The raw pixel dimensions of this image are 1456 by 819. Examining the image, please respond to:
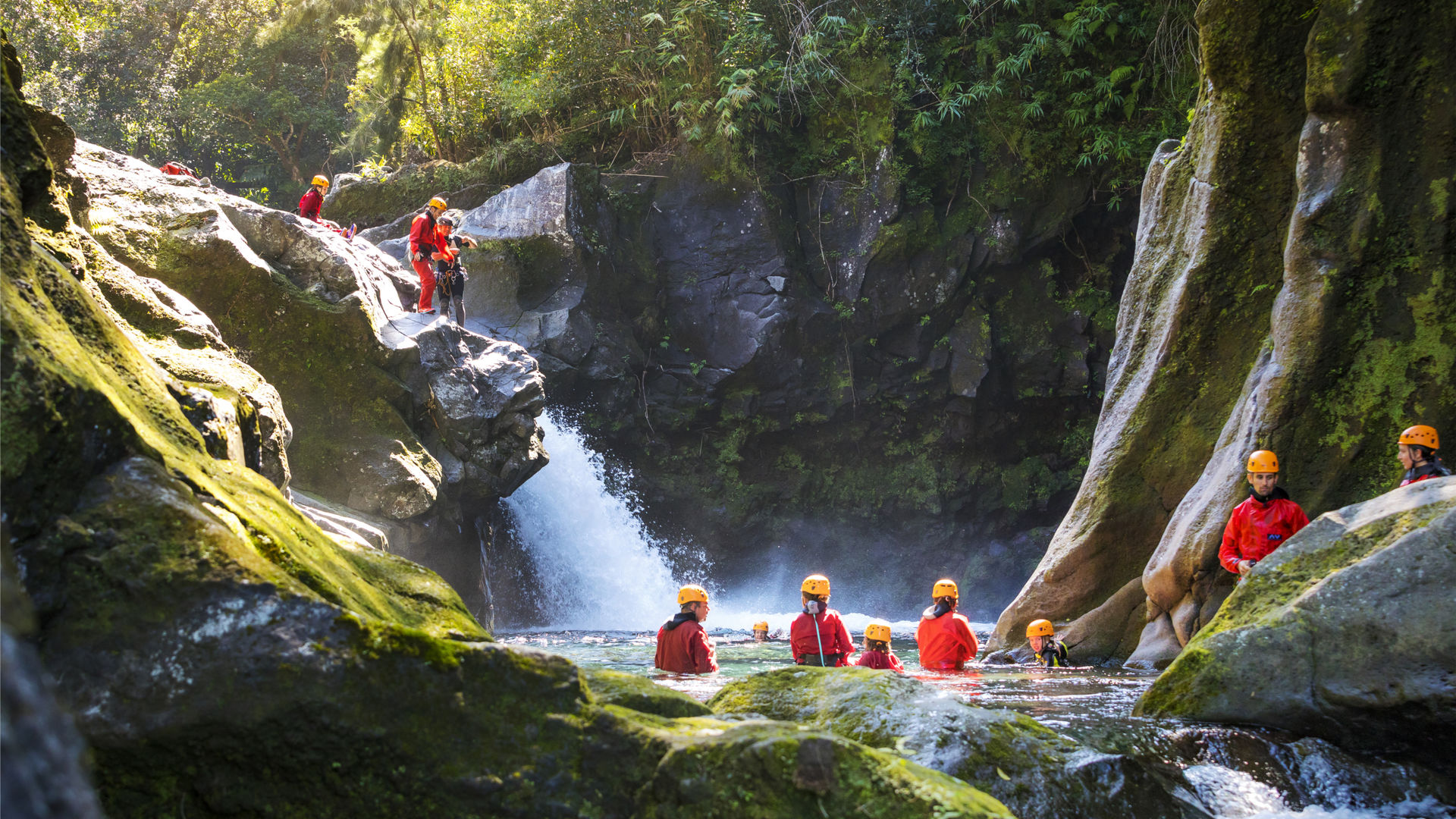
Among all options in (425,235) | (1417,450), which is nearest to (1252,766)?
(1417,450)

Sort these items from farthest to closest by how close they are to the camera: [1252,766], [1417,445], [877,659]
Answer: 1. [877,659]
2. [1417,445]
3. [1252,766]

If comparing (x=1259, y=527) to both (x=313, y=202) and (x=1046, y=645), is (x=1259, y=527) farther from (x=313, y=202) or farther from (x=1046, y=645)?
(x=313, y=202)

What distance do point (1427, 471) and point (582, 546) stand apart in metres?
14.8

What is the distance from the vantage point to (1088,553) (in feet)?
32.0

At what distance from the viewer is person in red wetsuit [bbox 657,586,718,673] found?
737 cm

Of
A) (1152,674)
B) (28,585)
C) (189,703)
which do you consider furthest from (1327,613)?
(28,585)

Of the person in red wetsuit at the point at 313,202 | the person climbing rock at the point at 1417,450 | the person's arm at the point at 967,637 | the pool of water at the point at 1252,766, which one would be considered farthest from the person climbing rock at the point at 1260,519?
the person in red wetsuit at the point at 313,202

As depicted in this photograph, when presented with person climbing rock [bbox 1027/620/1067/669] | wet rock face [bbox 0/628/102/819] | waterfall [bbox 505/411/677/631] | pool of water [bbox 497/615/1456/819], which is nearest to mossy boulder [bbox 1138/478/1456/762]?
pool of water [bbox 497/615/1456/819]

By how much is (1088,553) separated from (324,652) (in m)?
8.67

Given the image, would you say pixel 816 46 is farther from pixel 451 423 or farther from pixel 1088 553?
pixel 1088 553

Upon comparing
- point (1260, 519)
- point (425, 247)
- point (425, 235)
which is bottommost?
point (1260, 519)

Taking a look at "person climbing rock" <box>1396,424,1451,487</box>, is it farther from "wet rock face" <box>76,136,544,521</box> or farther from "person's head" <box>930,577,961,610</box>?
"wet rock face" <box>76,136,544,521</box>

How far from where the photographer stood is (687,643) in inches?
291

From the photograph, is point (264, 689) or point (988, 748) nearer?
point (264, 689)
